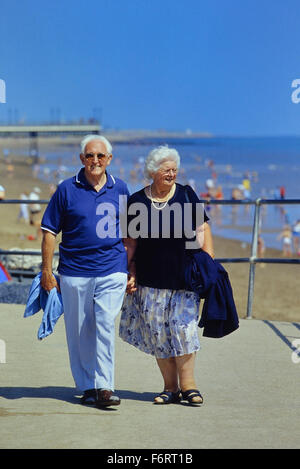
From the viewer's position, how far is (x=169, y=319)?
486 cm

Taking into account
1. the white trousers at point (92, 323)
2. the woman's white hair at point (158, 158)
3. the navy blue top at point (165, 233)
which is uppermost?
the woman's white hair at point (158, 158)

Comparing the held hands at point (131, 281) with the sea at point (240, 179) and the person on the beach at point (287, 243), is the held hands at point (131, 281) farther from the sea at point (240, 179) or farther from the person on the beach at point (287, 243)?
the person on the beach at point (287, 243)

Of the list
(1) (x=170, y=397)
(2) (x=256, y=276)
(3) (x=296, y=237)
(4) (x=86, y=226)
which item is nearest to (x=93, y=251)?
(4) (x=86, y=226)

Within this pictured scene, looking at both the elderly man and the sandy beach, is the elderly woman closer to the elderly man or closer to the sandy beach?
the elderly man

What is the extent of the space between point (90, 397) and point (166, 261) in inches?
32.3

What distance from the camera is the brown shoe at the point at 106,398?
476 cm

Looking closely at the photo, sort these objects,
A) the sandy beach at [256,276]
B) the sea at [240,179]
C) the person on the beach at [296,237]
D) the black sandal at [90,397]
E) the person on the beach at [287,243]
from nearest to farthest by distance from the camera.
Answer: the black sandal at [90,397]
the sandy beach at [256,276]
the person on the beach at [287,243]
the person on the beach at [296,237]
the sea at [240,179]

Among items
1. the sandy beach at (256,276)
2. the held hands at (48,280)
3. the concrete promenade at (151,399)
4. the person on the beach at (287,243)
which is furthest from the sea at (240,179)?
the sandy beach at (256,276)

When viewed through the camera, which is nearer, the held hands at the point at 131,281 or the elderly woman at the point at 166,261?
the elderly woman at the point at 166,261

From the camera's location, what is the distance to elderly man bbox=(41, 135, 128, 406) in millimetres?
4777

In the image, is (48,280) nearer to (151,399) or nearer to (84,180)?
(84,180)

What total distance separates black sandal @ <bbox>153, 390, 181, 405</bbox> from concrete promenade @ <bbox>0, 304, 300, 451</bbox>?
51 millimetres

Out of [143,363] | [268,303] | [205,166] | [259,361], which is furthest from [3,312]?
[205,166]

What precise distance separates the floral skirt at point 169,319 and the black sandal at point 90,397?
39 centimetres
